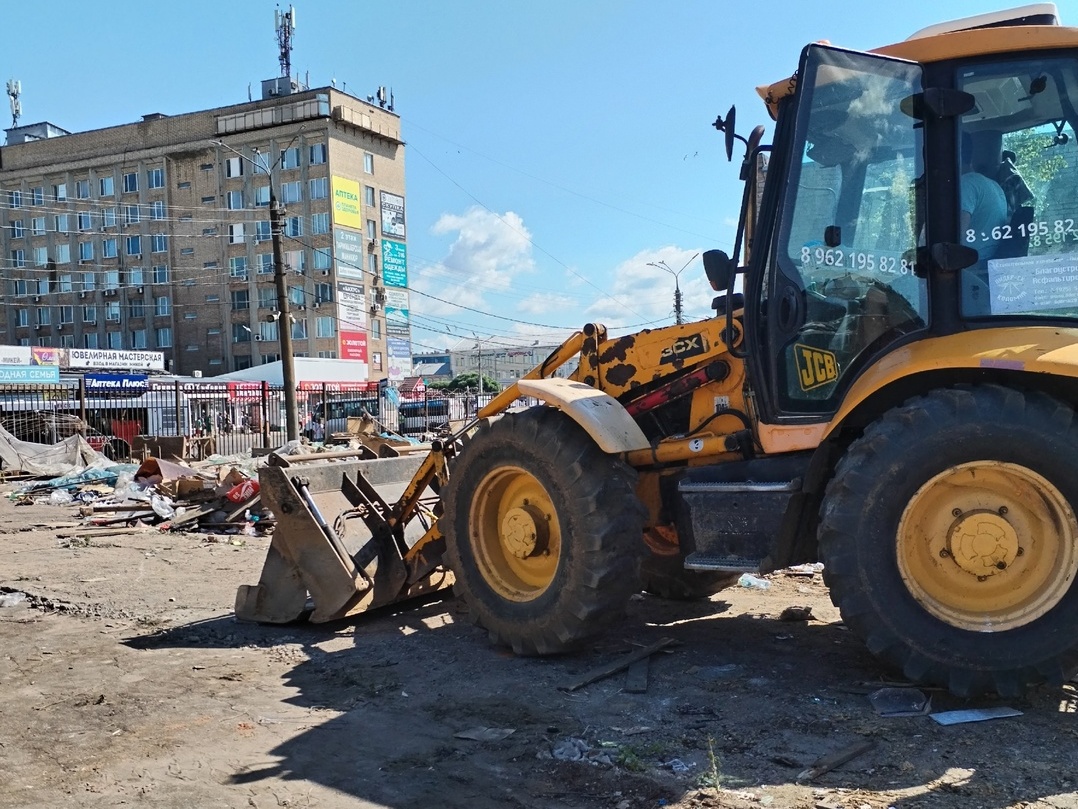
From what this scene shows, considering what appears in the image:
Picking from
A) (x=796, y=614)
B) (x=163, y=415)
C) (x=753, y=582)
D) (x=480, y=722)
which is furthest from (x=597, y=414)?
(x=163, y=415)

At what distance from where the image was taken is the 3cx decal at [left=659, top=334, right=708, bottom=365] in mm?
5246

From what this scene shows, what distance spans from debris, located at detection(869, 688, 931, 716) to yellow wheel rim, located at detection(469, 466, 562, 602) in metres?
1.88

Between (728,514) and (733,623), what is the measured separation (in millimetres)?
1469

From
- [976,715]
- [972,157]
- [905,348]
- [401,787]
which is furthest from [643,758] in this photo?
[972,157]

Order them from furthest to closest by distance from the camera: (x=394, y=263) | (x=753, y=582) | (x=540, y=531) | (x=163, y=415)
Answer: (x=394, y=263), (x=163, y=415), (x=753, y=582), (x=540, y=531)

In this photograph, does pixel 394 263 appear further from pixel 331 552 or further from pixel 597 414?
pixel 597 414

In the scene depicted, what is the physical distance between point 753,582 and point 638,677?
2517 mm

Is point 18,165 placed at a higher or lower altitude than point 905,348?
higher

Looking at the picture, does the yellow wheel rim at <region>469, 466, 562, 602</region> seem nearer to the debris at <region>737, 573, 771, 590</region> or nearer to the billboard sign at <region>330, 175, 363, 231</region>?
the debris at <region>737, 573, 771, 590</region>

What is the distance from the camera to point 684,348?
210 inches

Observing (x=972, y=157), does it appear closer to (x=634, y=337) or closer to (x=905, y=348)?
(x=905, y=348)

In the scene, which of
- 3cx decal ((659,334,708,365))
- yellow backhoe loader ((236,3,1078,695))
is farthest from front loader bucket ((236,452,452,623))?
3cx decal ((659,334,708,365))

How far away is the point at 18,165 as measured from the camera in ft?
228

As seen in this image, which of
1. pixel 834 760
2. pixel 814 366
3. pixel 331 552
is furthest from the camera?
pixel 331 552
